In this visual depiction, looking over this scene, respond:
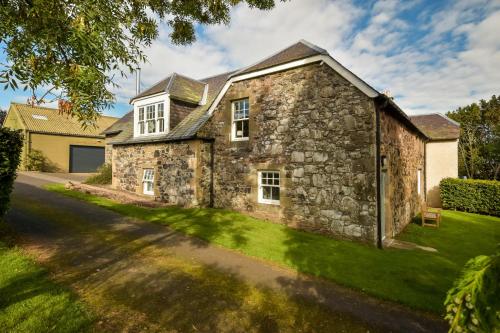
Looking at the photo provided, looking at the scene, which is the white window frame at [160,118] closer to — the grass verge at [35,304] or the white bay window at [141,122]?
the white bay window at [141,122]

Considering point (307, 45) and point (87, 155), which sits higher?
point (307, 45)

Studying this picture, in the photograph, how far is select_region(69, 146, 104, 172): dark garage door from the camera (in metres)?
30.7

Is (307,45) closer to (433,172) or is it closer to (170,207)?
(170,207)

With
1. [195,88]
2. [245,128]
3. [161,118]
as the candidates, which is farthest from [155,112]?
[245,128]

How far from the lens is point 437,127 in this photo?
21.0 meters

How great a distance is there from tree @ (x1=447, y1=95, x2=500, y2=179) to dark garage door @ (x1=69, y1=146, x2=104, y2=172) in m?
41.0

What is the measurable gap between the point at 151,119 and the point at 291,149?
9292mm

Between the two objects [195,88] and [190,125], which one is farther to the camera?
[195,88]

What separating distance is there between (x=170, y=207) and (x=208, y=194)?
6.34ft

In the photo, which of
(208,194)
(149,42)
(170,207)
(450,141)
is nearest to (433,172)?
(450,141)

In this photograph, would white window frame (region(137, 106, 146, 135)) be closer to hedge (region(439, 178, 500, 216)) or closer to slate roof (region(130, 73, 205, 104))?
slate roof (region(130, 73, 205, 104))

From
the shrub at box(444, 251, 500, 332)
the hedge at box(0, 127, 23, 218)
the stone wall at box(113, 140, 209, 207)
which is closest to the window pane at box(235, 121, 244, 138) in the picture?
the stone wall at box(113, 140, 209, 207)

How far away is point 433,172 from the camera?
19922 mm

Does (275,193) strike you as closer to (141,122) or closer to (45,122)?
(141,122)
